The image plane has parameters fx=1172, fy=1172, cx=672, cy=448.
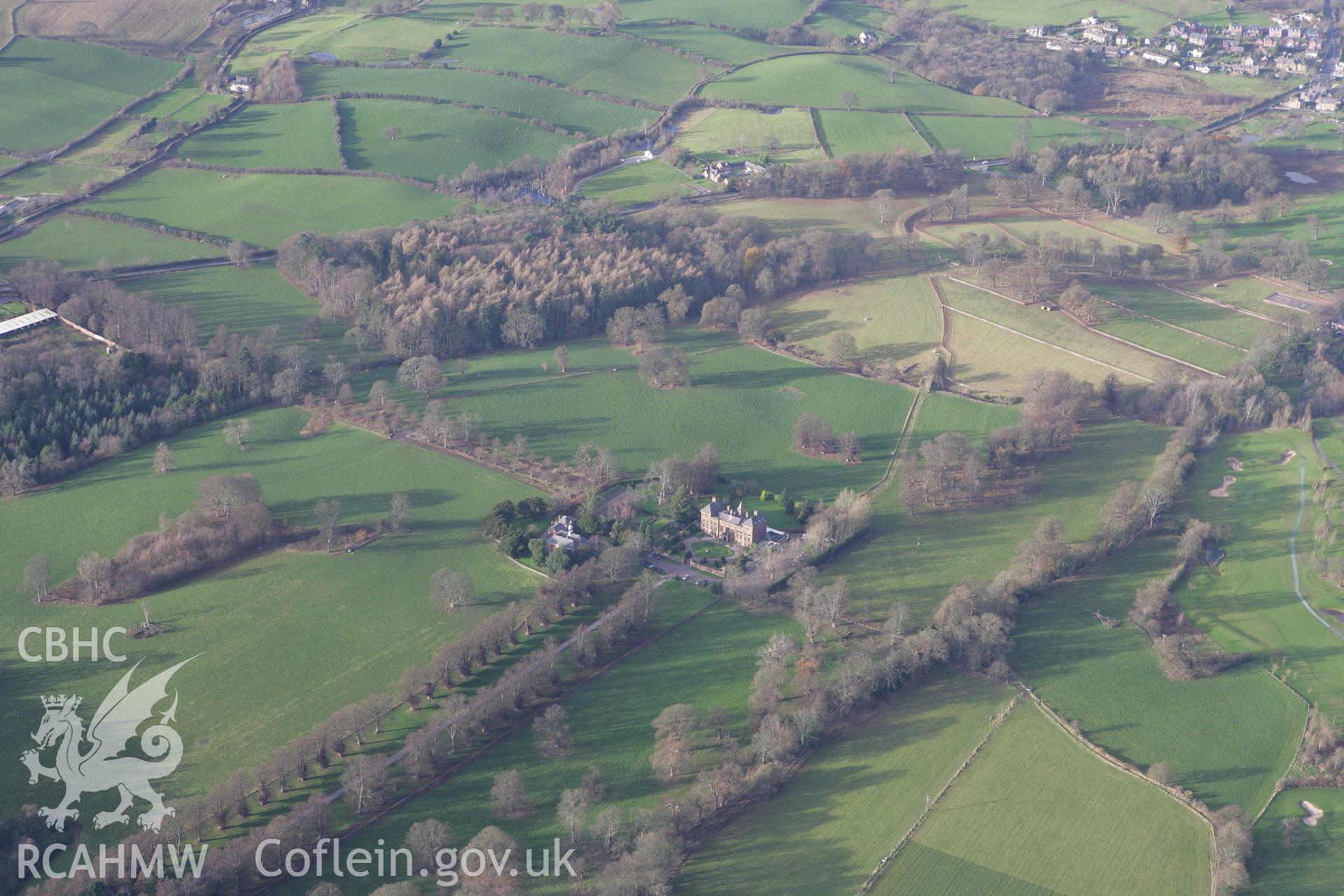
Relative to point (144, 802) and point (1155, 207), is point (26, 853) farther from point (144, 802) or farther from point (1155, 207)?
point (1155, 207)

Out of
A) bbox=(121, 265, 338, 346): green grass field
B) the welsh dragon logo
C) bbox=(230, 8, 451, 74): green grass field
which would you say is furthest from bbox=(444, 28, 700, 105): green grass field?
the welsh dragon logo

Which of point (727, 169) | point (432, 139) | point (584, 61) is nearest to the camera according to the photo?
point (727, 169)

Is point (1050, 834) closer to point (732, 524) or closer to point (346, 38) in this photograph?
point (732, 524)

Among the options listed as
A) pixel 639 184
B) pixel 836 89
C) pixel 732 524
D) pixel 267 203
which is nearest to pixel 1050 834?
pixel 732 524

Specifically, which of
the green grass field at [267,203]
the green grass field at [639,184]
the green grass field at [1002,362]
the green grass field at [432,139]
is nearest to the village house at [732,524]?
the green grass field at [1002,362]

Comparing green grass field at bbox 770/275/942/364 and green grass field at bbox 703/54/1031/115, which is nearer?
green grass field at bbox 770/275/942/364

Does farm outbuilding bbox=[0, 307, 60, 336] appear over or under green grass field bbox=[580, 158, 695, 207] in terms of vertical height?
under

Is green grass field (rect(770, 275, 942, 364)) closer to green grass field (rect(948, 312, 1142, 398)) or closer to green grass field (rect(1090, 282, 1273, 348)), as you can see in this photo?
green grass field (rect(948, 312, 1142, 398))
